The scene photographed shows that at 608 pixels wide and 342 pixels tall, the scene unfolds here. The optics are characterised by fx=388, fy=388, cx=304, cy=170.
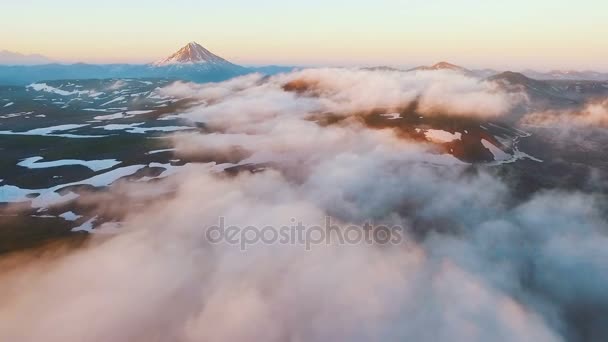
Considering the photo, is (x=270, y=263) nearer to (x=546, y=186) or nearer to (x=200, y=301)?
(x=200, y=301)

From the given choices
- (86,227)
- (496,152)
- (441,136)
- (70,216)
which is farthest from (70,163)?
(496,152)

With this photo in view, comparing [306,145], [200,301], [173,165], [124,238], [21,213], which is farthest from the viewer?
[306,145]

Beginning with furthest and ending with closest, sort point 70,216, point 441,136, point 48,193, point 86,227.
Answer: point 441,136
point 48,193
point 70,216
point 86,227

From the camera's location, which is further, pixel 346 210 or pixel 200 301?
pixel 346 210

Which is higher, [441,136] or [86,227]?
[441,136]

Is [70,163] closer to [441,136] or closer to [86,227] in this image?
[86,227]

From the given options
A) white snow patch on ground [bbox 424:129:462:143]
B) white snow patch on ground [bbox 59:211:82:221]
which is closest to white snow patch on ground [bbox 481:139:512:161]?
white snow patch on ground [bbox 424:129:462:143]

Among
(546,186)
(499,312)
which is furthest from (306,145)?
(499,312)

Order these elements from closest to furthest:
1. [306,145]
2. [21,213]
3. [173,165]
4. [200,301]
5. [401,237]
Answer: [200,301] < [401,237] < [21,213] < [173,165] < [306,145]
